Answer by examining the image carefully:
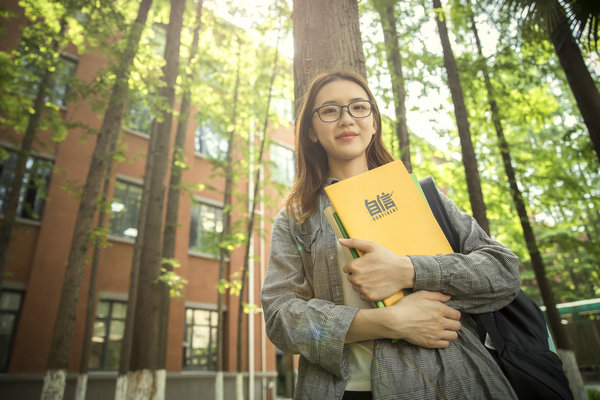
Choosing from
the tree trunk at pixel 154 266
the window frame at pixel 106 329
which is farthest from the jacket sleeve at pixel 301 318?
the window frame at pixel 106 329

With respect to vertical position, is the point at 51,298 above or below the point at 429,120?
below

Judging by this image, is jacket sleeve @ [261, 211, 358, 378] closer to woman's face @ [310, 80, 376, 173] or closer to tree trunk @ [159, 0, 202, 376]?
woman's face @ [310, 80, 376, 173]

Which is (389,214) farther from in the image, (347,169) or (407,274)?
(347,169)

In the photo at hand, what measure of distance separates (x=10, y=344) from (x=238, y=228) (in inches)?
277

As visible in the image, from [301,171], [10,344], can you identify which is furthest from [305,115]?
[10,344]

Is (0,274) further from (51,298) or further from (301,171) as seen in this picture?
(301,171)

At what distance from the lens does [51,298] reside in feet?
35.0

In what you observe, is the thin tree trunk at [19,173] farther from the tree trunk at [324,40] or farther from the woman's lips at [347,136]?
the woman's lips at [347,136]

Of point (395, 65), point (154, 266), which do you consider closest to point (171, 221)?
point (154, 266)

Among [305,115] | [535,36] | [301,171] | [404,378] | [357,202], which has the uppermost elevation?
[535,36]

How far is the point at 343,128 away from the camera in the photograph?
172 cm

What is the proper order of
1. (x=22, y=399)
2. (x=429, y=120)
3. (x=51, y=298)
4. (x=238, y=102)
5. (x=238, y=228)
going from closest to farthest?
(x=429, y=120), (x=22, y=399), (x=51, y=298), (x=238, y=228), (x=238, y=102)

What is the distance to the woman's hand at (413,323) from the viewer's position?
1.21 meters

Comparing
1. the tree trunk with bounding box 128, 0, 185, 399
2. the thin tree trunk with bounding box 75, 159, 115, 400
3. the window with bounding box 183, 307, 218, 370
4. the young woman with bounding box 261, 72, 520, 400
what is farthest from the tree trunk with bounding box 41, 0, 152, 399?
the window with bounding box 183, 307, 218, 370
